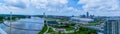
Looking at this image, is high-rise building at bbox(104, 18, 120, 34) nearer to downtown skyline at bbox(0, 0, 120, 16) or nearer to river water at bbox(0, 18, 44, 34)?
downtown skyline at bbox(0, 0, 120, 16)


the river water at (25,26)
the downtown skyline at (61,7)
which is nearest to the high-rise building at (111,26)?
the downtown skyline at (61,7)

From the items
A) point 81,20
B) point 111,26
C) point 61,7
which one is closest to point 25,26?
point 61,7

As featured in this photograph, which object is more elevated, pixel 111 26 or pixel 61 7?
pixel 61 7

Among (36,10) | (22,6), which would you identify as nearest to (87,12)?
(36,10)

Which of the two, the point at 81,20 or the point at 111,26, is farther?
the point at 81,20

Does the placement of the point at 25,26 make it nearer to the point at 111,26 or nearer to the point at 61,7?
the point at 61,7

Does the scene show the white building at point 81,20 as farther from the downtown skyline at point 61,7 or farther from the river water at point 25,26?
the river water at point 25,26

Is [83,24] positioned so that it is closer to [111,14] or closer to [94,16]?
[94,16]
